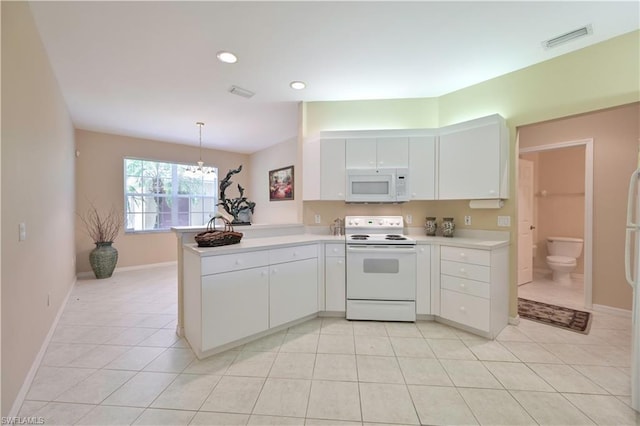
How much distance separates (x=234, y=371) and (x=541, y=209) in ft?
19.0

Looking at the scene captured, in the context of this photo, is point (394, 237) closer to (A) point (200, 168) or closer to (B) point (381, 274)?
(B) point (381, 274)

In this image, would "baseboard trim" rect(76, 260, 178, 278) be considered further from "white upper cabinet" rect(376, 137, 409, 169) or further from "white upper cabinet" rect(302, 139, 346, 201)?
"white upper cabinet" rect(376, 137, 409, 169)

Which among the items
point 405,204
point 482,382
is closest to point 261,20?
point 405,204

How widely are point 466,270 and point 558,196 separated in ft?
12.1

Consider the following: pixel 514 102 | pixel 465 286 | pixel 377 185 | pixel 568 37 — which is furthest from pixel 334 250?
pixel 568 37

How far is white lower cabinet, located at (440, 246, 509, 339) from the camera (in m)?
2.41

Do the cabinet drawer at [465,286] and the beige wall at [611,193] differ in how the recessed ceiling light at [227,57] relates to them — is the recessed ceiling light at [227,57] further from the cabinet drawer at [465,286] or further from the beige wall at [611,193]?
Result: the beige wall at [611,193]

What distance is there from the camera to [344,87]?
3.03 m

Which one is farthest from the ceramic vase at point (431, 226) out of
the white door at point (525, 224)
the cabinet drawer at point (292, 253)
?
the white door at point (525, 224)

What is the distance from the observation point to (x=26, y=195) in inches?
73.6

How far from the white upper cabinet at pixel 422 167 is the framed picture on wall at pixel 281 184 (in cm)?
300

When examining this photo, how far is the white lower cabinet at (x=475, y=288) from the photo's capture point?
2.41 m

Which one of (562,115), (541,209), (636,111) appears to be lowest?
(541,209)

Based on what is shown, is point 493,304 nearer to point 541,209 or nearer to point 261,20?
point 261,20
